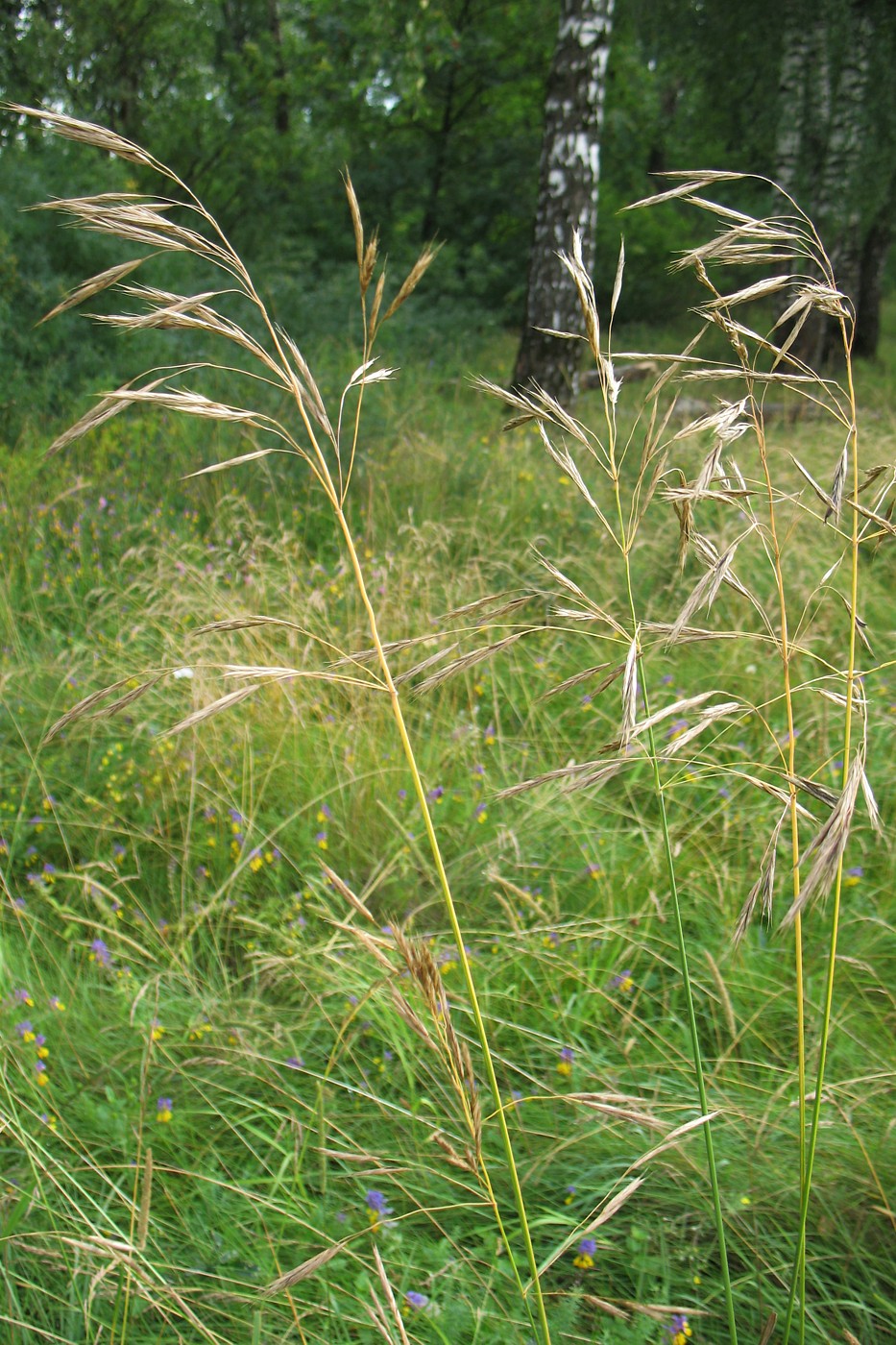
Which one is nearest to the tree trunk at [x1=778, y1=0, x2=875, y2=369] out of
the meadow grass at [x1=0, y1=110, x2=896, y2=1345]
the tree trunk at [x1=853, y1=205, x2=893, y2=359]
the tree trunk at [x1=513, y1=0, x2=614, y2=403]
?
the tree trunk at [x1=513, y1=0, x2=614, y2=403]

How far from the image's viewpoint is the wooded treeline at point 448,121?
8844 mm

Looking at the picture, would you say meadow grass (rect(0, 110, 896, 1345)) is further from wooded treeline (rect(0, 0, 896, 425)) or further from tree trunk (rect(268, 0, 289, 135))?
tree trunk (rect(268, 0, 289, 135))

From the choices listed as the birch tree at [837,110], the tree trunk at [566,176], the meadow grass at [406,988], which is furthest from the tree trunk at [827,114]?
the meadow grass at [406,988]

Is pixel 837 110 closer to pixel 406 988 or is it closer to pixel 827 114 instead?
pixel 827 114

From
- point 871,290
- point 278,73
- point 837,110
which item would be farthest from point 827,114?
point 278,73

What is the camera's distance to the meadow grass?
1.31 m

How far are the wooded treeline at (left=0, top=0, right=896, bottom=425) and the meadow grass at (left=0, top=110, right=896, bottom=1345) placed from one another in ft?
13.8

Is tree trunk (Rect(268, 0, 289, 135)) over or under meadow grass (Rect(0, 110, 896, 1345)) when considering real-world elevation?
over

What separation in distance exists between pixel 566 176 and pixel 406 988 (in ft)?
19.2

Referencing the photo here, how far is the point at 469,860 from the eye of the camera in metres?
2.29

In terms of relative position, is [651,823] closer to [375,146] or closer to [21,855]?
[21,855]

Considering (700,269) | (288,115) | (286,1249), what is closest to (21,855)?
(286,1249)

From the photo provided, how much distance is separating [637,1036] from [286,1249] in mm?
707

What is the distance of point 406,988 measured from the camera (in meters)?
1.81
